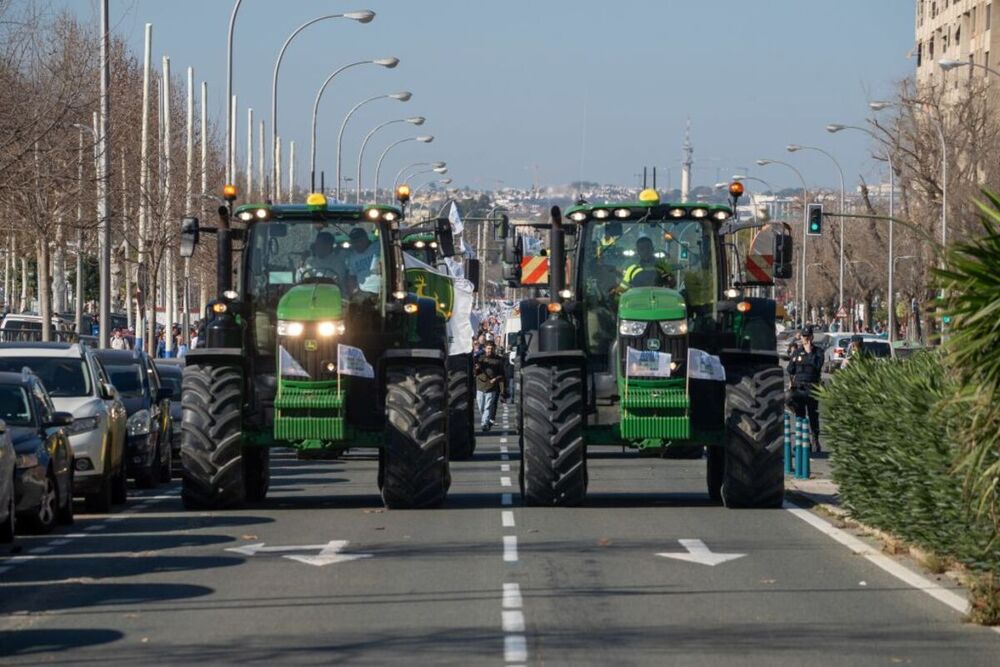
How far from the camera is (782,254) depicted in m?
19.7

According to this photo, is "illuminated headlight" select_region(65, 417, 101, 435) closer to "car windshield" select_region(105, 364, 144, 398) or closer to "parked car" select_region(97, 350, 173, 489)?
"parked car" select_region(97, 350, 173, 489)

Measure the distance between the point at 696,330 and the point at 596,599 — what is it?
26.3ft

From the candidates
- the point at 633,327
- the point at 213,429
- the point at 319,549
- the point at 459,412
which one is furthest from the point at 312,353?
the point at 459,412

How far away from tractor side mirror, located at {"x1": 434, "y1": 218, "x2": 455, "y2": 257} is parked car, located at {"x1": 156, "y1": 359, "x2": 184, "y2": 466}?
23.1 ft

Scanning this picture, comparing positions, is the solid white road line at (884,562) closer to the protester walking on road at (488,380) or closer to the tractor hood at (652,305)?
the tractor hood at (652,305)

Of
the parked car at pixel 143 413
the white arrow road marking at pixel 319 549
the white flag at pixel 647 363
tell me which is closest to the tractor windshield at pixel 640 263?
the white flag at pixel 647 363

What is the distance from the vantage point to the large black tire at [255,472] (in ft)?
70.5

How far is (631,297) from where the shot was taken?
20141 millimetres

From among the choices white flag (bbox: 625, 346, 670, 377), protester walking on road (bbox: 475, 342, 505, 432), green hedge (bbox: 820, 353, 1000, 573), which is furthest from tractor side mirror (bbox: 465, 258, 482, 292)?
protester walking on road (bbox: 475, 342, 505, 432)

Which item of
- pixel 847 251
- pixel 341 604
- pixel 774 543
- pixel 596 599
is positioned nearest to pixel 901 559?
pixel 774 543

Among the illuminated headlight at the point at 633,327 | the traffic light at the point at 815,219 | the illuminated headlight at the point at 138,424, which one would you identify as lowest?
the illuminated headlight at the point at 138,424

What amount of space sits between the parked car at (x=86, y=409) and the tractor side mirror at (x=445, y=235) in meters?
4.21

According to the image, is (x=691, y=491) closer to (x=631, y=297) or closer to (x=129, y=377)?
(x=631, y=297)

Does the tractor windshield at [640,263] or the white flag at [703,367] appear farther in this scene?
the tractor windshield at [640,263]
